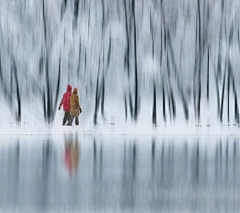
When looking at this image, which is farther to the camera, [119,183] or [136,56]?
[136,56]

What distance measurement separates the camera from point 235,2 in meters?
20.7

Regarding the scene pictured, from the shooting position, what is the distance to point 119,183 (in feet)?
21.1

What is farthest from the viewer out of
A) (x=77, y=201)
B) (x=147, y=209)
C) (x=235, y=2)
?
(x=235, y=2)

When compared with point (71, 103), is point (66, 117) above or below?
below

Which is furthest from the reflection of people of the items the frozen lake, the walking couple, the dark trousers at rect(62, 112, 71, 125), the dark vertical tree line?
the dark vertical tree line

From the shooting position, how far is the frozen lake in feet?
16.8

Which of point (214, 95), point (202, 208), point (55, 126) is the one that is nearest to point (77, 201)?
point (202, 208)

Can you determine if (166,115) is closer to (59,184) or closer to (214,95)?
(214,95)

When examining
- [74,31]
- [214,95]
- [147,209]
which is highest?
[74,31]

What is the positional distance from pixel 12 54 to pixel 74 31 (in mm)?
2018

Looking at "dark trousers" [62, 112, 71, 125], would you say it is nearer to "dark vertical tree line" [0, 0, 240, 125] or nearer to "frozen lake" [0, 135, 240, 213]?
"dark vertical tree line" [0, 0, 240, 125]

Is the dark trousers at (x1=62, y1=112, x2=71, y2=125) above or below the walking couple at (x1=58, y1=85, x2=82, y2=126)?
below

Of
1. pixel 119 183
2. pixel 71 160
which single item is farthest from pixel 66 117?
pixel 119 183

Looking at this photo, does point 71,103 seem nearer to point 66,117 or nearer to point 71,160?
point 66,117
